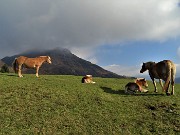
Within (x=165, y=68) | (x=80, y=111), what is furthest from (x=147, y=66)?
(x=80, y=111)

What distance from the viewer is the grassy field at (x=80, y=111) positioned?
58.5 ft

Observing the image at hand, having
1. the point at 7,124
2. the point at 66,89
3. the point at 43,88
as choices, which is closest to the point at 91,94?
the point at 66,89

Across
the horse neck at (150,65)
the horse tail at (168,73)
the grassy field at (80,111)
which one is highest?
the horse neck at (150,65)

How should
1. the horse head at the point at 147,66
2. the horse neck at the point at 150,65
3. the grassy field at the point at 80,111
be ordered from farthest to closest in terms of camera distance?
the horse head at the point at 147,66, the horse neck at the point at 150,65, the grassy field at the point at 80,111

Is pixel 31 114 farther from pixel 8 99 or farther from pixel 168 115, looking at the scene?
pixel 168 115

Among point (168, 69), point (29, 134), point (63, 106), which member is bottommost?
point (29, 134)

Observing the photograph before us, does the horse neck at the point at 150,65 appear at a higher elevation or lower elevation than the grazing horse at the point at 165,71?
higher

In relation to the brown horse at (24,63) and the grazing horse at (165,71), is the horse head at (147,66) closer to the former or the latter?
the grazing horse at (165,71)

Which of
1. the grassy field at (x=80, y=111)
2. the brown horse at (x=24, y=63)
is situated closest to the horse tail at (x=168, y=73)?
the grassy field at (x=80, y=111)

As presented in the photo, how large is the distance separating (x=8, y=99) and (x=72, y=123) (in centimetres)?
555

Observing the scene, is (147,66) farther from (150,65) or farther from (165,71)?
(165,71)

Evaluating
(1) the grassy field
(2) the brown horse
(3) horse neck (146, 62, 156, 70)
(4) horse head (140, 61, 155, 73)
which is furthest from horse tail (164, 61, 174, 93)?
(2) the brown horse

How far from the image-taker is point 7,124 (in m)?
17.7

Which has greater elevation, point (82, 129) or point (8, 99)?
point (8, 99)
